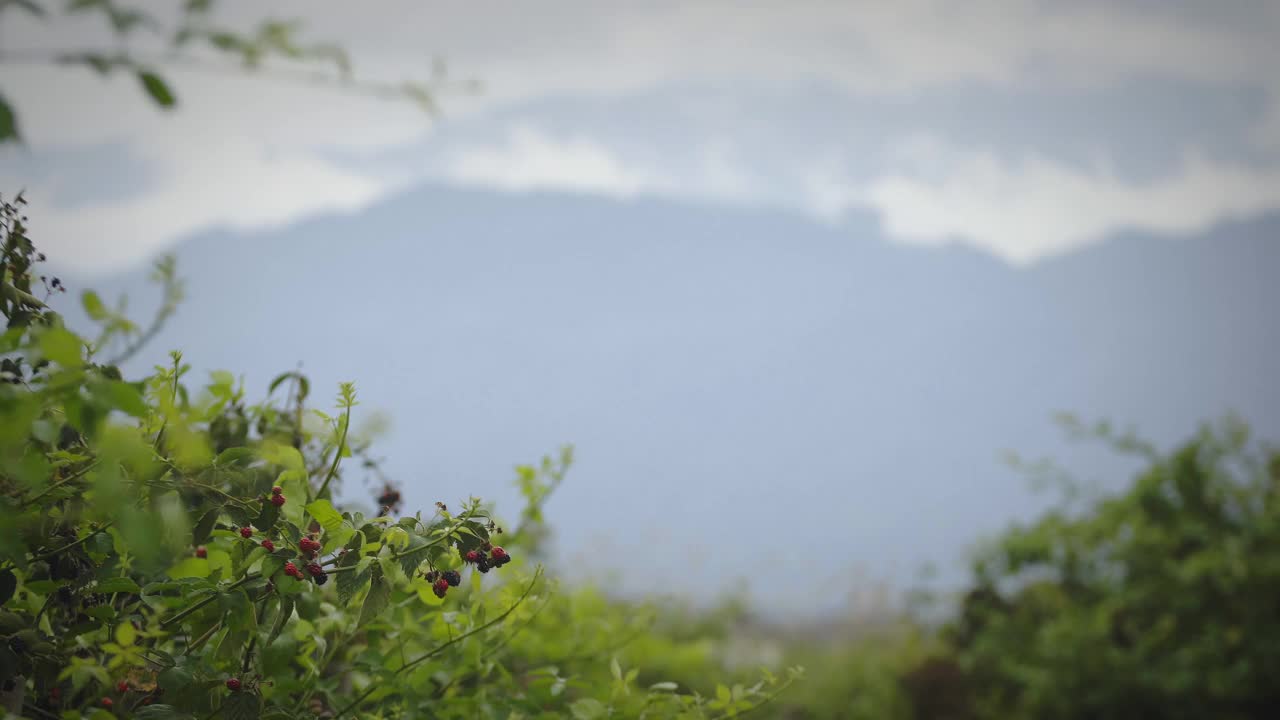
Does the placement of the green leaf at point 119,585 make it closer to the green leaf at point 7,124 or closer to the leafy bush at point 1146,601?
the green leaf at point 7,124

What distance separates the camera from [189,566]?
0.64 meters

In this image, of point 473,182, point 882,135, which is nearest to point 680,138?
point 882,135

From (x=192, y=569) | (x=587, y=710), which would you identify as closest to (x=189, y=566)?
(x=192, y=569)

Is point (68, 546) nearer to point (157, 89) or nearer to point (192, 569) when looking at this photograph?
point (192, 569)

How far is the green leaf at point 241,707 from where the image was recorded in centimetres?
61

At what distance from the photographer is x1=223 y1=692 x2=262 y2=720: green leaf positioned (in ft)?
2.01

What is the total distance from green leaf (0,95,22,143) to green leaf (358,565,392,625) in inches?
12.4

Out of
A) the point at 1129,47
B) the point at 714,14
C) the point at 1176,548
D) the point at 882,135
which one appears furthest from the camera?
the point at 882,135

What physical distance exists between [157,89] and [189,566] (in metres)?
0.35

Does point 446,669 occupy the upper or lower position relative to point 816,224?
lower

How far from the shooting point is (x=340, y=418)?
658 mm

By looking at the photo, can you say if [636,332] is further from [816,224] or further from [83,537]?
[83,537]

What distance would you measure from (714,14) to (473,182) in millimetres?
11394

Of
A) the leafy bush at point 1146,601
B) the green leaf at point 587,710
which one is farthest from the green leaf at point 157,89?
the leafy bush at point 1146,601
